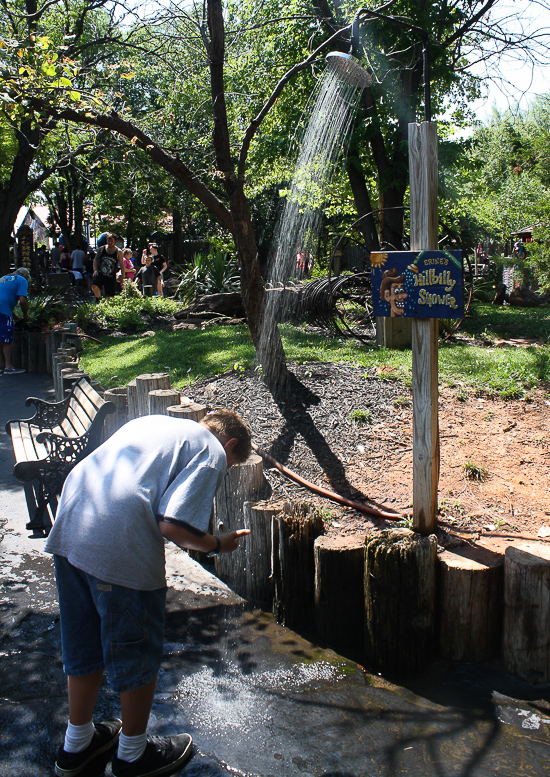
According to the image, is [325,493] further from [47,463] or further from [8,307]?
[8,307]

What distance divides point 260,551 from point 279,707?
3.26ft

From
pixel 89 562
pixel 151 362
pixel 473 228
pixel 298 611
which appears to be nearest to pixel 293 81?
pixel 151 362

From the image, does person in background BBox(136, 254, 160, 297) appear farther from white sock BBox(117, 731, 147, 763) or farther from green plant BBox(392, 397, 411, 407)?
white sock BBox(117, 731, 147, 763)

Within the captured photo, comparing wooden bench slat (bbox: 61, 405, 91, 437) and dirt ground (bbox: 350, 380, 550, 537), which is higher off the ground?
wooden bench slat (bbox: 61, 405, 91, 437)

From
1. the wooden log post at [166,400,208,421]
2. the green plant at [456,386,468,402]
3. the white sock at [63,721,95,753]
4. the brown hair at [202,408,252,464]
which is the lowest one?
the white sock at [63,721,95,753]

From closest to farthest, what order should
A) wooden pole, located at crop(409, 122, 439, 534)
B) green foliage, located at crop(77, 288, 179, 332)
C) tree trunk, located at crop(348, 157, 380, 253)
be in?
wooden pole, located at crop(409, 122, 439, 534) → tree trunk, located at crop(348, 157, 380, 253) → green foliage, located at crop(77, 288, 179, 332)

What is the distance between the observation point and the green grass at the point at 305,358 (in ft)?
19.3

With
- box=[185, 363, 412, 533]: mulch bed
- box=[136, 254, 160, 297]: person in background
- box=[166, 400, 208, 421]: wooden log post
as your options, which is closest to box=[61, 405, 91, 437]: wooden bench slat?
box=[166, 400, 208, 421]: wooden log post

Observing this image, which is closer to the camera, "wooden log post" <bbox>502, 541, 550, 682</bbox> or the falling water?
"wooden log post" <bbox>502, 541, 550, 682</bbox>

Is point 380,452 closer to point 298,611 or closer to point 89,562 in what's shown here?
point 298,611

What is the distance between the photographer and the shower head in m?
4.73

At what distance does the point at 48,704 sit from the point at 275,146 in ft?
39.1

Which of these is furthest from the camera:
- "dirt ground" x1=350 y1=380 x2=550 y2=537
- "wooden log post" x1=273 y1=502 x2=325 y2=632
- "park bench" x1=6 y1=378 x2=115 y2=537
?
"park bench" x1=6 y1=378 x2=115 y2=537

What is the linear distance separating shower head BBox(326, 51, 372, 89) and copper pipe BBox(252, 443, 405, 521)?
9.67 ft
